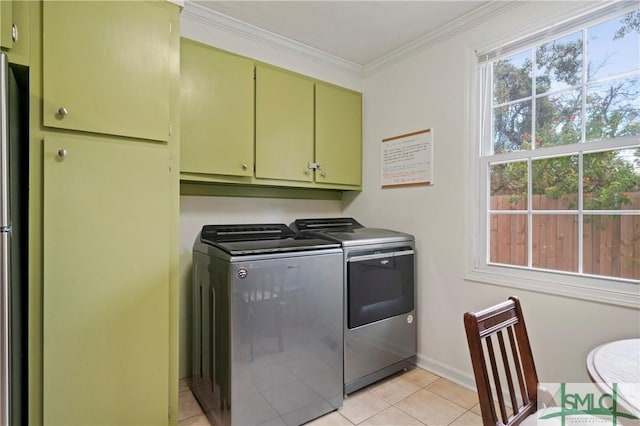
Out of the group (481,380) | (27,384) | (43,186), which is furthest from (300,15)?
(27,384)

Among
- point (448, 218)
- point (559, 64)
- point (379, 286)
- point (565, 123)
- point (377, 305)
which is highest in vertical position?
point (559, 64)

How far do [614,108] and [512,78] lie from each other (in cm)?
57

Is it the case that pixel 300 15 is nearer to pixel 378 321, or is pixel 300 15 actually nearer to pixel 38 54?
pixel 38 54

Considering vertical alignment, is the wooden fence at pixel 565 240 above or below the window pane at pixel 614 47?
below

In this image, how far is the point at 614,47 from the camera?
1.61 metres

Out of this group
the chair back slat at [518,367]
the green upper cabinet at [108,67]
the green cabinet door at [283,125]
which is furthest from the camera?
the green cabinet door at [283,125]

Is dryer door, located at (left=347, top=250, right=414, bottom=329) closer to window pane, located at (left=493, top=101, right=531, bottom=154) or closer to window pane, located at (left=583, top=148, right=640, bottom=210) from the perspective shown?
window pane, located at (left=493, top=101, right=531, bottom=154)

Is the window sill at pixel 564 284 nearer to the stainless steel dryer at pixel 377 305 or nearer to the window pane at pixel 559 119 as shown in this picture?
the stainless steel dryer at pixel 377 305

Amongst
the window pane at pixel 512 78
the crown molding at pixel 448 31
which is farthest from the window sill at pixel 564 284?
the crown molding at pixel 448 31

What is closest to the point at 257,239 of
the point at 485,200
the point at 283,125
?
the point at 283,125

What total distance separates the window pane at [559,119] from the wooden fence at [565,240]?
33cm

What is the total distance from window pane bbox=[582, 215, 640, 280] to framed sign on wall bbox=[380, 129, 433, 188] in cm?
94

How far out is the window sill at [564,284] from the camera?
1.50 metres

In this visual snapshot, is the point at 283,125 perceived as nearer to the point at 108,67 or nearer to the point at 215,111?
the point at 215,111
